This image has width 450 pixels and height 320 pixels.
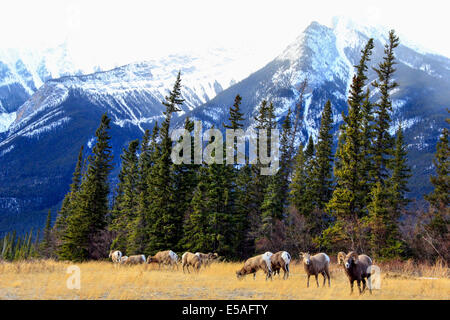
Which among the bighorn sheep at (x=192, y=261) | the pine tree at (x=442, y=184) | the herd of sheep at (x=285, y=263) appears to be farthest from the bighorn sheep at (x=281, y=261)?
the pine tree at (x=442, y=184)

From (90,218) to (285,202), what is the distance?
2632cm

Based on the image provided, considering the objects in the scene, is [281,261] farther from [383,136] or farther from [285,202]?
[285,202]

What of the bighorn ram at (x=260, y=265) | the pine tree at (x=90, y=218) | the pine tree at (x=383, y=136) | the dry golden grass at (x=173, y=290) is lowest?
the dry golden grass at (x=173, y=290)

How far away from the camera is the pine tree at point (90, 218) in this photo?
167 ft

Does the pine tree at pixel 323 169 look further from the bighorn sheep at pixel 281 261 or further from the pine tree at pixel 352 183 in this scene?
the bighorn sheep at pixel 281 261

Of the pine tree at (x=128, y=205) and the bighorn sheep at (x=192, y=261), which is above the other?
the pine tree at (x=128, y=205)

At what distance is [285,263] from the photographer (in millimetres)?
23797

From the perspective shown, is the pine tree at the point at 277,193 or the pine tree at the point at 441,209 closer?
the pine tree at the point at 441,209

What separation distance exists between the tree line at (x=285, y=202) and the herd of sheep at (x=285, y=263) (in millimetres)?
10936

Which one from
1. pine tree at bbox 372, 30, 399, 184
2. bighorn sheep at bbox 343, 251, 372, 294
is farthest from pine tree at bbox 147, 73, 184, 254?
bighorn sheep at bbox 343, 251, 372, 294

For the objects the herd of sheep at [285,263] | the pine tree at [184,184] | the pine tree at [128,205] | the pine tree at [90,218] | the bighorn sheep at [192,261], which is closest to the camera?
the herd of sheep at [285,263]
